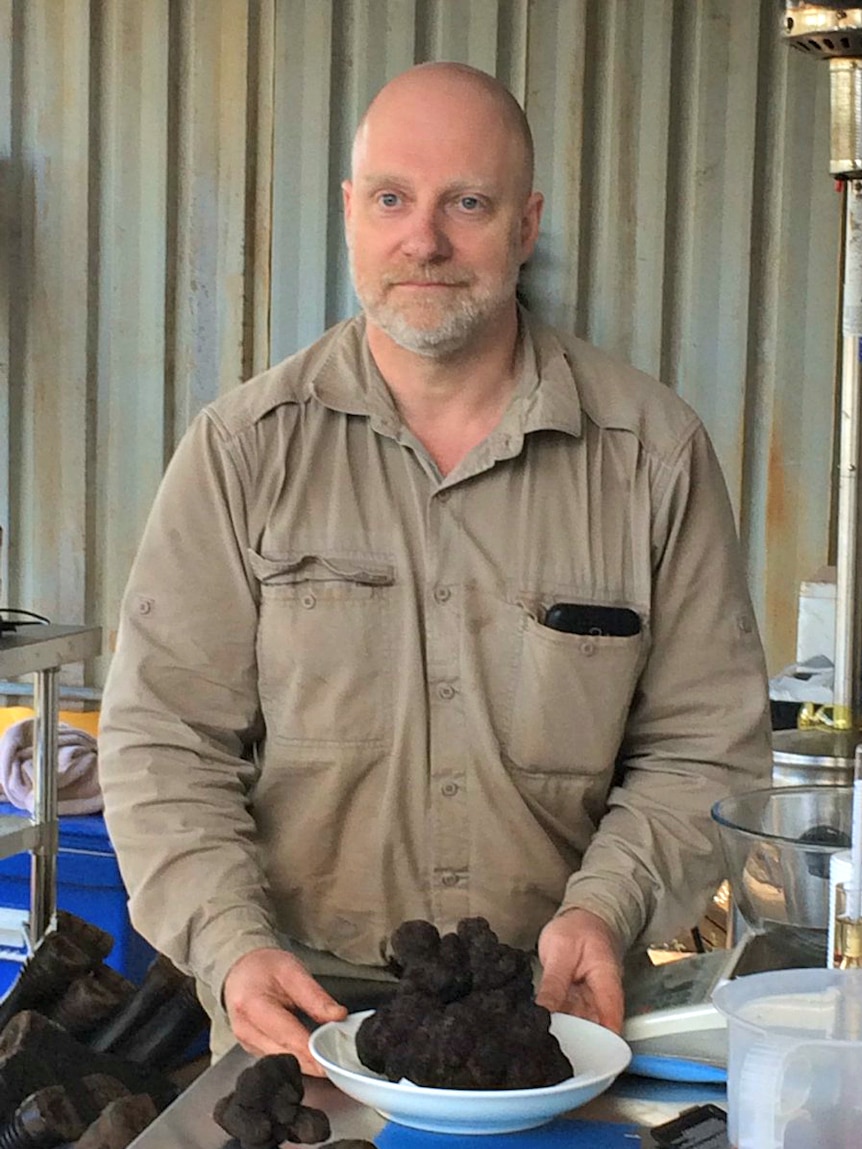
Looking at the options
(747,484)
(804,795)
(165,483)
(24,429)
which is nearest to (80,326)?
(24,429)

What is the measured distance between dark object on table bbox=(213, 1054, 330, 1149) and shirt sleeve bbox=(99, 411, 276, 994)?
1.60 ft

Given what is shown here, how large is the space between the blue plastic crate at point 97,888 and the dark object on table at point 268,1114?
226cm

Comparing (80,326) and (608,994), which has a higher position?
(80,326)

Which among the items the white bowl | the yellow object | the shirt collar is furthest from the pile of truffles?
the yellow object

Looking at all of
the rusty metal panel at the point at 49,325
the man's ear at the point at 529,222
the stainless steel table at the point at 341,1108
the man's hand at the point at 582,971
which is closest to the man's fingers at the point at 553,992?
the man's hand at the point at 582,971

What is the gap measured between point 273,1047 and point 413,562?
2.07 ft

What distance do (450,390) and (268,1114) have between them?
0.99 meters

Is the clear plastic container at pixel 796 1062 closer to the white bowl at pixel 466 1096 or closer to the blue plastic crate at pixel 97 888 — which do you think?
the white bowl at pixel 466 1096

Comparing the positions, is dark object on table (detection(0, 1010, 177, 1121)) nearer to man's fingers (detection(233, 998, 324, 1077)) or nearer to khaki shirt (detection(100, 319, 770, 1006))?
khaki shirt (detection(100, 319, 770, 1006))

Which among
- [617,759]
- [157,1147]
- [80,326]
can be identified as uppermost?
[80,326]

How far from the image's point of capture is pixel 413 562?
1916 mm

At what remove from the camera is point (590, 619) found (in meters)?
1.90

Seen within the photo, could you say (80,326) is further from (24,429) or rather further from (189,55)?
(189,55)

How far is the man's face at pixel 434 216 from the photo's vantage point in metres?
1.91
